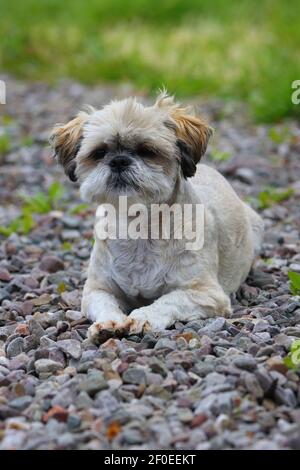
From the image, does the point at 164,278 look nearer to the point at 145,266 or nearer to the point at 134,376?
the point at 145,266

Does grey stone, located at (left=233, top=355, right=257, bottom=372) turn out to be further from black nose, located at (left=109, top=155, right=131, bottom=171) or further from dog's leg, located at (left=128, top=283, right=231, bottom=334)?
black nose, located at (left=109, top=155, right=131, bottom=171)

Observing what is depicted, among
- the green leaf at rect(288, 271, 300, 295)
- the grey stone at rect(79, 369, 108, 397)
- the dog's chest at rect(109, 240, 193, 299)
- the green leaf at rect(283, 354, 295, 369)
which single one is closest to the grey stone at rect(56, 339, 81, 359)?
the grey stone at rect(79, 369, 108, 397)

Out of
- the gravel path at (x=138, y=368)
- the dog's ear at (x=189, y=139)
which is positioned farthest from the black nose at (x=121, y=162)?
the gravel path at (x=138, y=368)

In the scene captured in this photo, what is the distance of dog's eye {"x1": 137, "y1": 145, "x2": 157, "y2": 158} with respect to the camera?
5785 mm

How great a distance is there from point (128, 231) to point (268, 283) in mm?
1263

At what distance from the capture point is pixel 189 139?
6.00m

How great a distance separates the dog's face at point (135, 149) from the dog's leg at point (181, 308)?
23.2 inches

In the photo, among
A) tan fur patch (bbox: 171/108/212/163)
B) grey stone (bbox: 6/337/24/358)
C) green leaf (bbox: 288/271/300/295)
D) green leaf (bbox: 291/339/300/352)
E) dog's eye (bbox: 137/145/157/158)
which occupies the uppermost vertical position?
tan fur patch (bbox: 171/108/212/163)

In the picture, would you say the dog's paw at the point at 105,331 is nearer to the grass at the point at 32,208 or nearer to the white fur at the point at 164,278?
the white fur at the point at 164,278

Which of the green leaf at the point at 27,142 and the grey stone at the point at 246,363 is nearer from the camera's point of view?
the grey stone at the point at 246,363

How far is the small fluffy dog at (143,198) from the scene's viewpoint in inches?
226

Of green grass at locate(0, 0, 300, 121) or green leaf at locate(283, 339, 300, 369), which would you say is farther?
green grass at locate(0, 0, 300, 121)
